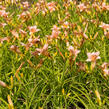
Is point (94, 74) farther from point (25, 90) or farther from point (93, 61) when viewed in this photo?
point (25, 90)

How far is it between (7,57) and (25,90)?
0.77 metres

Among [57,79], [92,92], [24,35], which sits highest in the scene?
[24,35]

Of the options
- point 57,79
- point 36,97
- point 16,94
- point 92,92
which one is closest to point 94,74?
point 92,92

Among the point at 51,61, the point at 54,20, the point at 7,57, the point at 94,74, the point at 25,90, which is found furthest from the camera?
the point at 54,20

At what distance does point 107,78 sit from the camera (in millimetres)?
1759

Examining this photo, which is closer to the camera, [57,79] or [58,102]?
[58,102]

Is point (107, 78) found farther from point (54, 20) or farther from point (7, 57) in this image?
point (54, 20)

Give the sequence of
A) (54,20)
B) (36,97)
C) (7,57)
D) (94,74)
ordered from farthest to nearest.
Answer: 1. (54,20)
2. (7,57)
3. (94,74)
4. (36,97)

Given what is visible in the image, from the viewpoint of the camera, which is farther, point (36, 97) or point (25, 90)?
point (25, 90)

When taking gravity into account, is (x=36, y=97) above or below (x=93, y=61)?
below

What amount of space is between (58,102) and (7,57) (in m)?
1.03

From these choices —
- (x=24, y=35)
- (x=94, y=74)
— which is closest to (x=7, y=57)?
(x=24, y=35)

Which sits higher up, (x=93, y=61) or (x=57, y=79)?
(x=93, y=61)

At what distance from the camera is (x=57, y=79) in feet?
6.22
